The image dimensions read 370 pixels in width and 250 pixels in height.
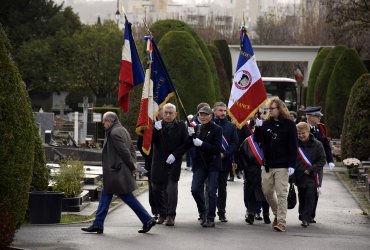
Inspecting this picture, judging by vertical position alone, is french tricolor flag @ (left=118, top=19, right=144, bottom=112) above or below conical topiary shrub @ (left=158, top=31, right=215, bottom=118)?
below

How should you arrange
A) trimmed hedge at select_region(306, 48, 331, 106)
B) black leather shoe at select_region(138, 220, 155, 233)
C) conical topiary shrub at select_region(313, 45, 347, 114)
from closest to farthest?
1. black leather shoe at select_region(138, 220, 155, 233)
2. conical topiary shrub at select_region(313, 45, 347, 114)
3. trimmed hedge at select_region(306, 48, 331, 106)

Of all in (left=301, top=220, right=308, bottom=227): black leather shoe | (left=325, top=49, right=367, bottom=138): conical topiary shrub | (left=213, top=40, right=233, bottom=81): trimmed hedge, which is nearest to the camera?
(left=301, top=220, right=308, bottom=227): black leather shoe

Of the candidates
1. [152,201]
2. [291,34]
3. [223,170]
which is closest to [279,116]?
[223,170]

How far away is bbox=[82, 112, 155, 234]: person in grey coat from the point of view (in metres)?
13.3

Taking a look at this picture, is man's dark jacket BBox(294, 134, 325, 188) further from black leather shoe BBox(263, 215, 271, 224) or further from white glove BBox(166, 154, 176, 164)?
white glove BBox(166, 154, 176, 164)

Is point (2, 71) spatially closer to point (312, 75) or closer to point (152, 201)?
point (152, 201)

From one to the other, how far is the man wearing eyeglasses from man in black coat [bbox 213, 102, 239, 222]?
1.00 m

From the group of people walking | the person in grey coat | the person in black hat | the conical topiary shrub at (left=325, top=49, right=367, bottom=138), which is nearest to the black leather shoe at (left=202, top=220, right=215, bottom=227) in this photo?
the group of people walking

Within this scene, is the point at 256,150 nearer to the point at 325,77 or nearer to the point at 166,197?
the point at 166,197

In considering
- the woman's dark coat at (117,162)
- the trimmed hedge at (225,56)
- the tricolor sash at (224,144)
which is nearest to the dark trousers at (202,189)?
the tricolor sash at (224,144)

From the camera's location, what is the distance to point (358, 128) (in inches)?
1094

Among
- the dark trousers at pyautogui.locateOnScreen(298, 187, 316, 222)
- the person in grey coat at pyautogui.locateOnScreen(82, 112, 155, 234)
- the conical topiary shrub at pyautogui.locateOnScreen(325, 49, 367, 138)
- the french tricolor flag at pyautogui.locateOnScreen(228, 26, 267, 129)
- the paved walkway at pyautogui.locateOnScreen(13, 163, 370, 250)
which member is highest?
the conical topiary shrub at pyautogui.locateOnScreen(325, 49, 367, 138)

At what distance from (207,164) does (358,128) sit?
44.5 feet

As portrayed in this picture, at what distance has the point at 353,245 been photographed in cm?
1316
